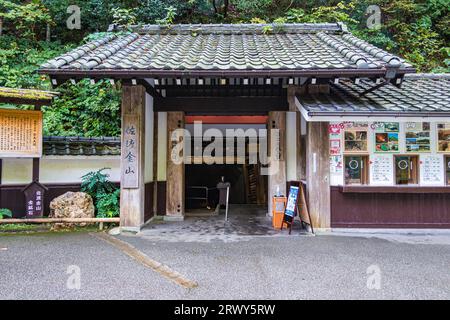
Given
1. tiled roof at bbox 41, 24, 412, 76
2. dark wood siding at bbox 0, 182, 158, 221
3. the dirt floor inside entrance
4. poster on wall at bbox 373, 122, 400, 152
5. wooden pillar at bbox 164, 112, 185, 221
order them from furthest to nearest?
wooden pillar at bbox 164, 112, 185, 221
dark wood siding at bbox 0, 182, 158, 221
poster on wall at bbox 373, 122, 400, 152
the dirt floor inside entrance
tiled roof at bbox 41, 24, 412, 76

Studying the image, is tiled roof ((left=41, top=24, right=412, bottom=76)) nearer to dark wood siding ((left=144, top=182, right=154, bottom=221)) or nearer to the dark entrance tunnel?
dark wood siding ((left=144, top=182, right=154, bottom=221))

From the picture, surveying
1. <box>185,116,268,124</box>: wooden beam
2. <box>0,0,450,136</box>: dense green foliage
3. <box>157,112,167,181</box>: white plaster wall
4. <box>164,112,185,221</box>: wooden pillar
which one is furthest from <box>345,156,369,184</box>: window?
<box>0,0,450,136</box>: dense green foliage

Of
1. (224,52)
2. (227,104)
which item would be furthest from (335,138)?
(224,52)

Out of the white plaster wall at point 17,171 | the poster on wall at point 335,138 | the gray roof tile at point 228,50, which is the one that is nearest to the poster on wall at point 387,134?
the poster on wall at point 335,138

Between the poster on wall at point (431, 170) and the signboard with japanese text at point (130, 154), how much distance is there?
6.31m

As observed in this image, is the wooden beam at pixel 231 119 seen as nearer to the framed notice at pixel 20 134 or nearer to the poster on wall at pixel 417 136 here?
the poster on wall at pixel 417 136

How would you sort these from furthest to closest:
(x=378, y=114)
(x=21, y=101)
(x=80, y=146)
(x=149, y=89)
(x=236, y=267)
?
1. (x=80, y=146)
2. (x=149, y=89)
3. (x=21, y=101)
4. (x=378, y=114)
5. (x=236, y=267)

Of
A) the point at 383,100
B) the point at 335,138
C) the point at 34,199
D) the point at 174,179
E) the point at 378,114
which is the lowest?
the point at 34,199

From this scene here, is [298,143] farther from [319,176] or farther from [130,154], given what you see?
[130,154]

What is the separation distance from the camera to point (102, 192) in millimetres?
7531

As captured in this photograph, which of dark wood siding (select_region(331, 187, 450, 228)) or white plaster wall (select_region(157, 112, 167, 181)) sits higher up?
white plaster wall (select_region(157, 112, 167, 181))

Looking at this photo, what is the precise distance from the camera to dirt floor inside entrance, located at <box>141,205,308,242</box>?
6234mm

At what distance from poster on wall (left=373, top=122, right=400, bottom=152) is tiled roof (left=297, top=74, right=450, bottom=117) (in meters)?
0.53

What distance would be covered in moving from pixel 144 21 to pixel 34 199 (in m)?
8.39
